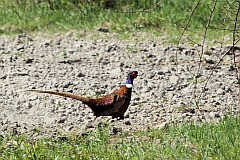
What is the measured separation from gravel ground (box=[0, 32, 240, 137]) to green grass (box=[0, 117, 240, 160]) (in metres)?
0.30

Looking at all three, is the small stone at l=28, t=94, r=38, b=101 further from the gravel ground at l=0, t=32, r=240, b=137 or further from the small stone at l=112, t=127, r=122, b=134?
the small stone at l=112, t=127, r=122, b=134

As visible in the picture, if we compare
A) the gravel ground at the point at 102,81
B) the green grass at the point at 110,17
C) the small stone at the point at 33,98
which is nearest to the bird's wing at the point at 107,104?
the gravel ground at the point at 102,81

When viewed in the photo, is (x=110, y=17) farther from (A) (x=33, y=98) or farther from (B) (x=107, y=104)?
(B) (x=107, y=104)

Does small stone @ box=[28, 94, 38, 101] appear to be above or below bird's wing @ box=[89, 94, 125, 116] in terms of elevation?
below

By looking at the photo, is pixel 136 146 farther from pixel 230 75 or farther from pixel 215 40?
pixel 215 40

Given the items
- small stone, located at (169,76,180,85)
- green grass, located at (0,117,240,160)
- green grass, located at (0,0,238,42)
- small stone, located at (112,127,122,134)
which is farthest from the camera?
green grass, located at (0,0,238,42)

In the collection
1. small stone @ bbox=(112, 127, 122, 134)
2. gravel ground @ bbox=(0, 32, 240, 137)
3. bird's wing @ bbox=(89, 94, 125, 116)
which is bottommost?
gravel ground @ bbox=(0, 32, 240, 137)

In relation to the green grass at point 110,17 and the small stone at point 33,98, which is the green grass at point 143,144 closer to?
the small stone at point 33,98

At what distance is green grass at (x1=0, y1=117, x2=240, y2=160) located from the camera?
507 centimetres

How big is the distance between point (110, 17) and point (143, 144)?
15.2 ft

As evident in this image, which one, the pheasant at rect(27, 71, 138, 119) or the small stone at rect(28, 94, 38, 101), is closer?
the pheasant at rect(27, 71, 138, 119)

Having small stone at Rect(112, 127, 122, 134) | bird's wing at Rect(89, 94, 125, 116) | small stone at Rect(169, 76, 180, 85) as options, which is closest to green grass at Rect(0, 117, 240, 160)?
small stone at Rect(112, 127, 122, 134)

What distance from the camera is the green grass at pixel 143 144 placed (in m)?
5.07

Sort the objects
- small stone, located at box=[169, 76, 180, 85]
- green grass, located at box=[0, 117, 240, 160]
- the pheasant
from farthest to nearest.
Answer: small stone, located at box=[169, 76, 180, 85]
the pheasant
green grass, located at box=[0, 117, 240, 160]
